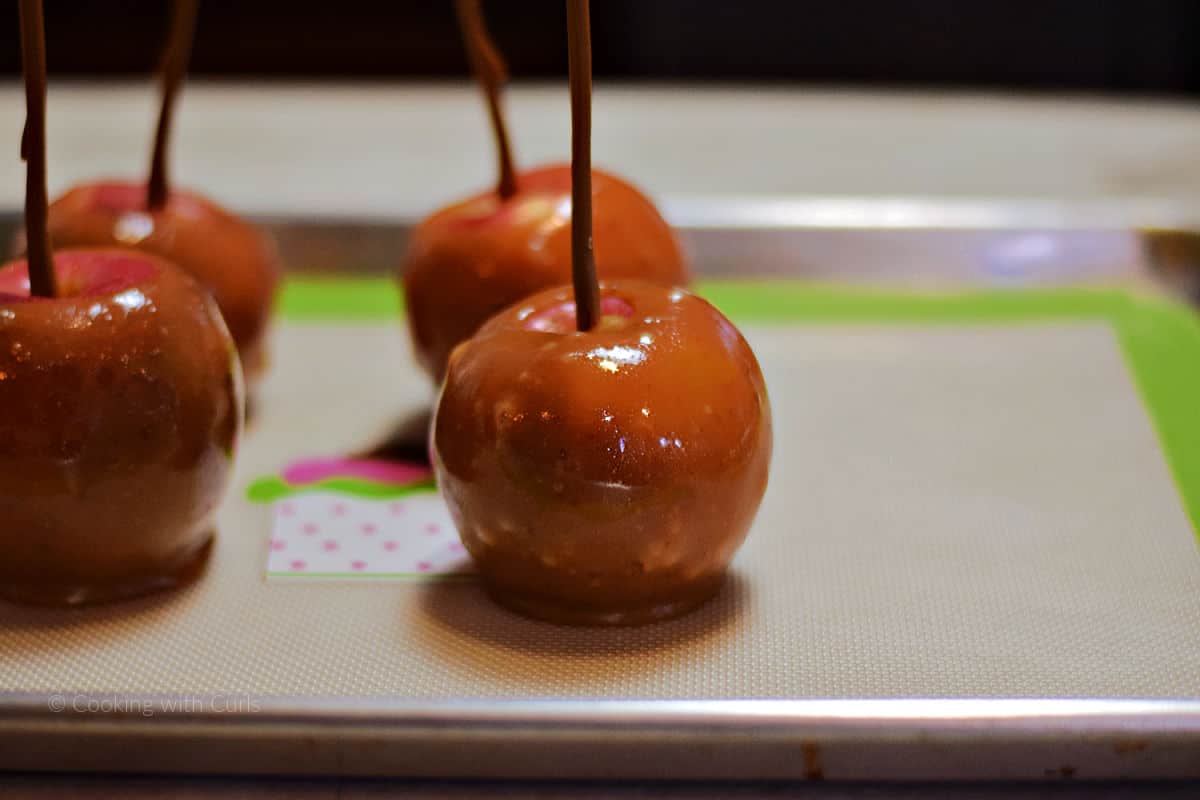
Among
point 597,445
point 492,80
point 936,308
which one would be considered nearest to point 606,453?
point 597,445

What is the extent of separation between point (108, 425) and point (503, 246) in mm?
176

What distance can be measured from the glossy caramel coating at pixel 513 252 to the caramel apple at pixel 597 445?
0.07 m

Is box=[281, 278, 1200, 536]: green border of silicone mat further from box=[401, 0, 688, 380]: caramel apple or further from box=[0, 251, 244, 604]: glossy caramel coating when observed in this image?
box=[0, 251, 244, 604]: glossy caramel coating

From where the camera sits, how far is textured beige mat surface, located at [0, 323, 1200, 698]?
0.47m

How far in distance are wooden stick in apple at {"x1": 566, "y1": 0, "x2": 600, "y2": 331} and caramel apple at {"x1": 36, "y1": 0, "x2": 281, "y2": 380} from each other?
21cm

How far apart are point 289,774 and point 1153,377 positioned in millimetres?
456

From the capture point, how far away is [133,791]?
0.44 m

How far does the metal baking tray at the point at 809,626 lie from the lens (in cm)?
42

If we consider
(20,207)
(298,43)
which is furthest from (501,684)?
(298,43)

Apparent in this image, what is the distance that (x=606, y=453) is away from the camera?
1.53 feet

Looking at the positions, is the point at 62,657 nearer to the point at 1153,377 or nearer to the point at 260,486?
the point at 260,486

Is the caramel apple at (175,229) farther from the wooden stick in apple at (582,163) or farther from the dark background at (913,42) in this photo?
the dark background at (913,42)

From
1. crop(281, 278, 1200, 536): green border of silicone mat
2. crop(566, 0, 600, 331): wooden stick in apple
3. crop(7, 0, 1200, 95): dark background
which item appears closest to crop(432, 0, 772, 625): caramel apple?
crop(566, 0, 600, 331): wooden stick in apple

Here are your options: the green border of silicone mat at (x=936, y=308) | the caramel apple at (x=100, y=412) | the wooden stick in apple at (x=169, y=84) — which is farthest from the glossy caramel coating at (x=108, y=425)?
the green border of silicone mat at (x=936, y=308)
